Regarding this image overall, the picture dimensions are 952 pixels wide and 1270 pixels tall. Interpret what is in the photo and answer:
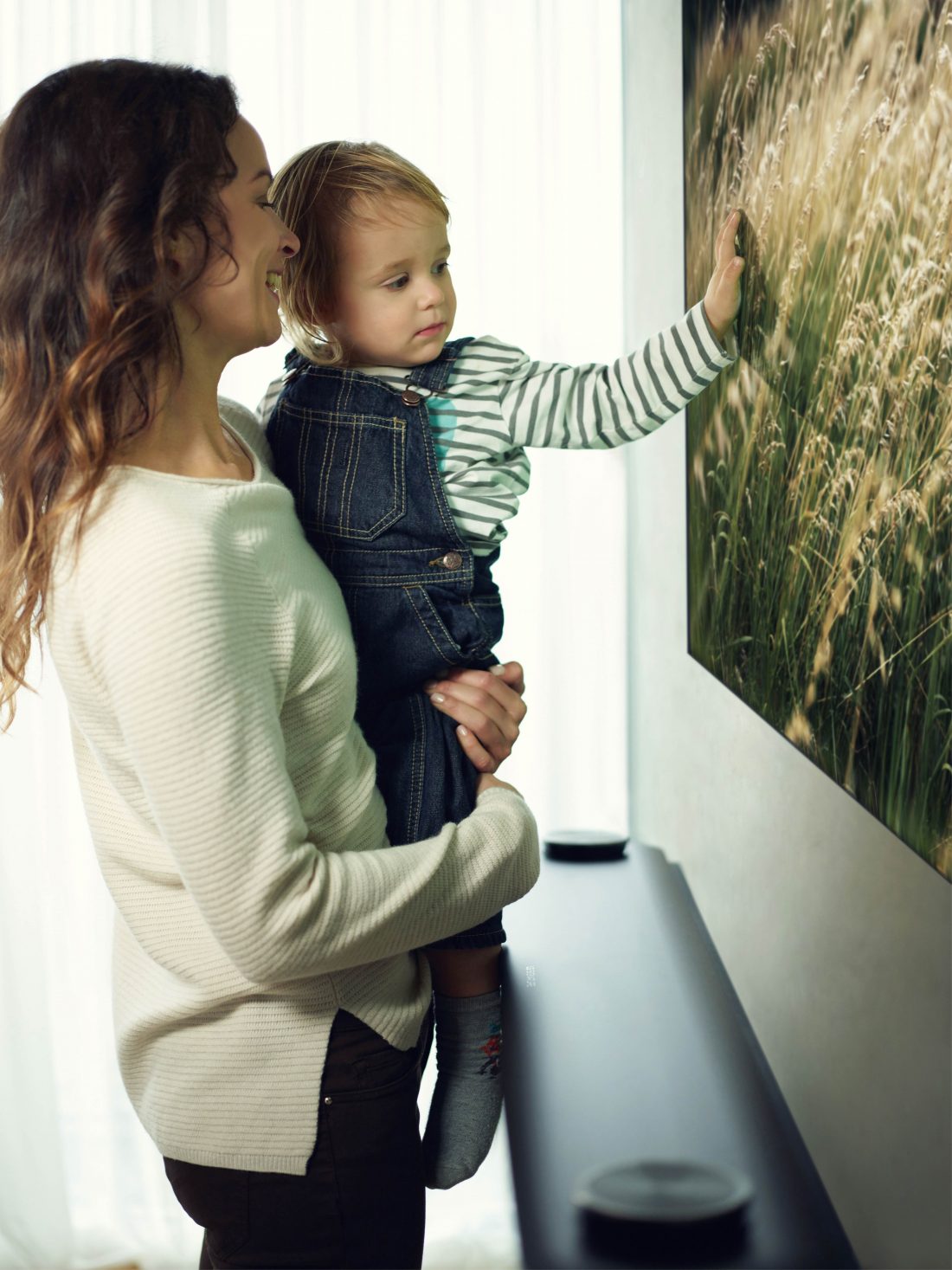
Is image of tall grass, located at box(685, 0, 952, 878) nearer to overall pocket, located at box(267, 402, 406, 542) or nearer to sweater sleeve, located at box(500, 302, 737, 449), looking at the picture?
sweater sleeve, located at box(500, 302, 737, 449)

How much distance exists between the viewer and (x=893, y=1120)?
107 cm

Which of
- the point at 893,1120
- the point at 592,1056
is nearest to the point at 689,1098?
the point at 592,1056

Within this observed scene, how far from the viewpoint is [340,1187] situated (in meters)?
1.03

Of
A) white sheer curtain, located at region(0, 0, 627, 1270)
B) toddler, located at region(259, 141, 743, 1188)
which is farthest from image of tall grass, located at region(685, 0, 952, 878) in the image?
white sheer curtain, located at region(0, 0, 627, 1270)

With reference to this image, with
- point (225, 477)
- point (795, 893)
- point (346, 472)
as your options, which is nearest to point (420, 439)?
point (346, 472)

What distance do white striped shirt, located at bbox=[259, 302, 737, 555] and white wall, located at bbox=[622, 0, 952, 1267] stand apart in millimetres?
426

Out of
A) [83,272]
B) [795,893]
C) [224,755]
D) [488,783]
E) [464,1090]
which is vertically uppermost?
[83,272]

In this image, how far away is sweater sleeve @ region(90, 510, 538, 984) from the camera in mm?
845

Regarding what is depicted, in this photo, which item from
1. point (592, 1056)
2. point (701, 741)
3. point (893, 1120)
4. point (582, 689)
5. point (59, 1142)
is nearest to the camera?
point (893, 1120)

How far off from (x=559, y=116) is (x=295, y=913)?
2.42 m

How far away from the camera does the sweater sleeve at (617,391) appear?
4.21ft

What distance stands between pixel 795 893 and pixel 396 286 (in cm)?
81

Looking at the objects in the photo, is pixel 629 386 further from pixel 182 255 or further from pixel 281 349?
pixel 281 349

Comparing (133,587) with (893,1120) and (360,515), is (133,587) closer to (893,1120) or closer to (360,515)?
(360,515)
